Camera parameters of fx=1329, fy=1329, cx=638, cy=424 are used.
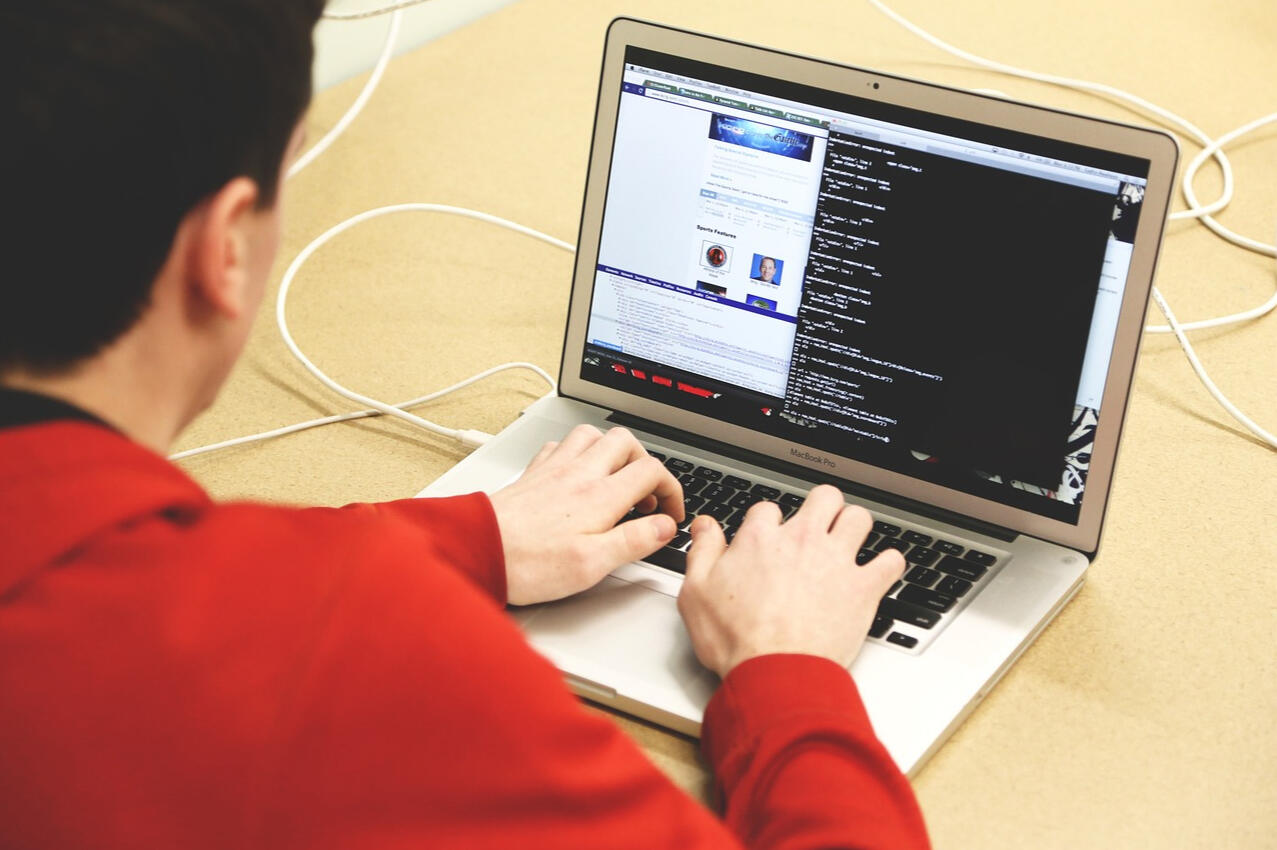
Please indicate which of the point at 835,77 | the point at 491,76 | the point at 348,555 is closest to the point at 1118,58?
the point at 491,76

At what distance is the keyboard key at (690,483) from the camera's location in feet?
3.07

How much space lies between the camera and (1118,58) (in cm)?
174

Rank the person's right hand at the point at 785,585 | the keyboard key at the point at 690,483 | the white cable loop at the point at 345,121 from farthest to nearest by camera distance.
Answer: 1. the white cable loop at the point at 345,121
2. the keyboard key at the point at 690,483
3. the person's right hand at the point at 785,585

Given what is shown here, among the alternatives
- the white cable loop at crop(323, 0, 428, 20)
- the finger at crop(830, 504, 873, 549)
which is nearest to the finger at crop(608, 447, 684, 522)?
the finger at crop(830, 504, 873, 549)

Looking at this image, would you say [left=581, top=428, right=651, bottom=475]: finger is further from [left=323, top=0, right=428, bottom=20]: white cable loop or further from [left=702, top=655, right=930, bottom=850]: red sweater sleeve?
[left=323, top=0, right=428, bottom=20]: white cable loop

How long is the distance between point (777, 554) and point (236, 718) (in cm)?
41

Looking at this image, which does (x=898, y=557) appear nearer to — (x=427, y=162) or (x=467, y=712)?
(x=467, y=712)

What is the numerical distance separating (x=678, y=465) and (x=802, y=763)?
35 cm

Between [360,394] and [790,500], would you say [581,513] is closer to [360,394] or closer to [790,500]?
[790,500]

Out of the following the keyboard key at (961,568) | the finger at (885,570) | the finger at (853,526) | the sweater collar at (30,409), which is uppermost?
the sweater collar at (30,409)

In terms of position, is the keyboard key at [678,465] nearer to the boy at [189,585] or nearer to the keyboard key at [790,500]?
the keyboard key at [790,500]

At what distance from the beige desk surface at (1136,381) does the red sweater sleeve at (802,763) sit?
57mm

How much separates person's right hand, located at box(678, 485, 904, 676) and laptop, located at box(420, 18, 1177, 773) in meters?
0.03

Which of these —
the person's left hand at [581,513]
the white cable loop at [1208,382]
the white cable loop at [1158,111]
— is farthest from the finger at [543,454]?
the white cable loop at [1158,111]
